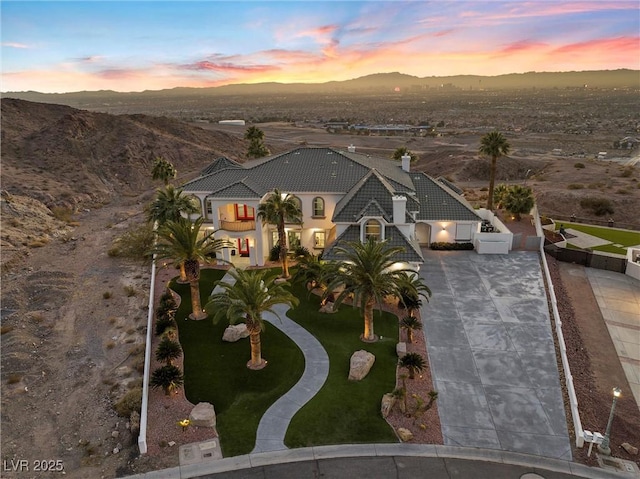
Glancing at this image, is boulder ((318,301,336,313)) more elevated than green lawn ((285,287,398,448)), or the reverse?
boulder ((318,301,336,313))

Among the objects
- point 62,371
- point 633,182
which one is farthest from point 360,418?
point 633,182

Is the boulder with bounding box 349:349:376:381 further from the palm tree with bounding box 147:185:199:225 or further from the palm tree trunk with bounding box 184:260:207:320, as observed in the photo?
the palm tree with bounding box 147:185:199:225

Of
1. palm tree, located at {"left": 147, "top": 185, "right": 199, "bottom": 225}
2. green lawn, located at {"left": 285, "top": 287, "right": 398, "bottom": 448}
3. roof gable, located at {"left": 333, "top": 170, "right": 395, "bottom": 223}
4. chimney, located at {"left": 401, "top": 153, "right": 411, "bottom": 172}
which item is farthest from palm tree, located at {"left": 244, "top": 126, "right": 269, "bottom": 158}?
green lawn, located at {"left": 285, "top": 287, "right": 398, "bottom": 448}

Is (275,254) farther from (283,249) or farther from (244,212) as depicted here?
(244,212)

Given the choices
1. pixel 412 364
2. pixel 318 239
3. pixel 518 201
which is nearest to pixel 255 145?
pixel 318 239

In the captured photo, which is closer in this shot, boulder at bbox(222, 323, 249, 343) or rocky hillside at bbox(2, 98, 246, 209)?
boulder at bbox(222, 323, 249, 343)

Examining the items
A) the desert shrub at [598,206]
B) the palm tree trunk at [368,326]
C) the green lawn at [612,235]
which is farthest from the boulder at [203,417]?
the desert shrub at [598,206]
